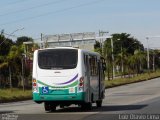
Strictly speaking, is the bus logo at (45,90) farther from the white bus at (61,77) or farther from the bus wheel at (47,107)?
the bus wheel at (47,107)

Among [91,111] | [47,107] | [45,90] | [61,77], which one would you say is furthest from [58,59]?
[91,111]

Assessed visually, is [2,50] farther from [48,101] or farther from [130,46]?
[130,46]

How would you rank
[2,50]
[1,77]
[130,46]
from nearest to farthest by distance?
1. [1,77]
2. [2,50]
3. [130,46]

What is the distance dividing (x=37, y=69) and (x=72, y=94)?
194 cm

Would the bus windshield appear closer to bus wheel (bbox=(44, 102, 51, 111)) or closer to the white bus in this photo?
the white bus

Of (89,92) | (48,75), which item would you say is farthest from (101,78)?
(48,75)

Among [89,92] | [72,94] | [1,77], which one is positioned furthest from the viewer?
[1,77]

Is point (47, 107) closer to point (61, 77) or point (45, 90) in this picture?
point (45, 90)

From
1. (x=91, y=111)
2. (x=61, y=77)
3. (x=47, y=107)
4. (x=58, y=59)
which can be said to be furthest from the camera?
(x=47, y=107)

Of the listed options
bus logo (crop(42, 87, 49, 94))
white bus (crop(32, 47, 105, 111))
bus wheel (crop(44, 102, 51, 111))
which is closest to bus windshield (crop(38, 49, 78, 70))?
white bus (crop(32, 47, 105, 111))

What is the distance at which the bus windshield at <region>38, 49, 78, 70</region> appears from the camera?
2269 centimetres

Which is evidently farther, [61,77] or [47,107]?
[47,107]

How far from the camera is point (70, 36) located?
88.4 m

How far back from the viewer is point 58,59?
22766 millimetres
